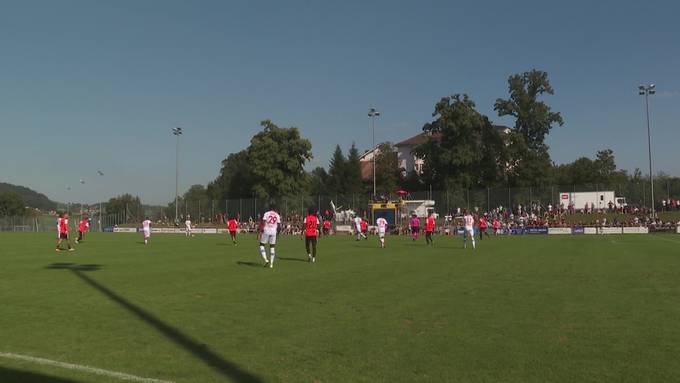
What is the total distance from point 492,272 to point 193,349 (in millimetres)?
11150

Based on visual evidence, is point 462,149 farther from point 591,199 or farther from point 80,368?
point 80,368

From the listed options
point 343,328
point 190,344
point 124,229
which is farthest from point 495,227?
point 124,229

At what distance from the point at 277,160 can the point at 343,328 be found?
78.9 metres

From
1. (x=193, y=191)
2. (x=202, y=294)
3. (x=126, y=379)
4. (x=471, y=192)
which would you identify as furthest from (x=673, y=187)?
(x=193, y=191)

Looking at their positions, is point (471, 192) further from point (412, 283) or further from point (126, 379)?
point (126, 379)

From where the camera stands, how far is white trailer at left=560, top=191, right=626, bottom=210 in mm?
60938

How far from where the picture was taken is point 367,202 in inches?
2640

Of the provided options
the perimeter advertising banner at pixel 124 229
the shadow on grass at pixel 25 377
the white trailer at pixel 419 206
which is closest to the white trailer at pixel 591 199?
the white trailer at pixel 419 206

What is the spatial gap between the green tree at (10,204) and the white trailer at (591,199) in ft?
473

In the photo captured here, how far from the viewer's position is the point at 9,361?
6230 millimetres

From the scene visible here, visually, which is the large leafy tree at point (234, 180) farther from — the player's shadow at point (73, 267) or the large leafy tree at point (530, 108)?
the player's shadow at point (73, 267)

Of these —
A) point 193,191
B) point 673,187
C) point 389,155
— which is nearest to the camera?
point 673,187

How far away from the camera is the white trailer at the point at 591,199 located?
6094cm

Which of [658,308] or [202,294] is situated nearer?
[658,308]
